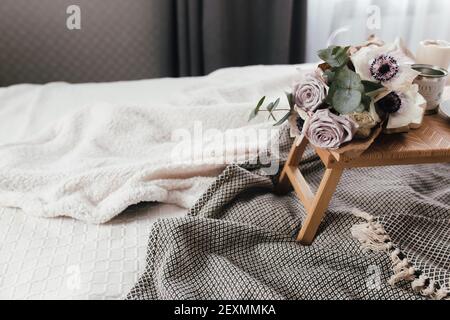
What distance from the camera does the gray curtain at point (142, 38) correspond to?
2.25 meters

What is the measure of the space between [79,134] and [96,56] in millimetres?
1152

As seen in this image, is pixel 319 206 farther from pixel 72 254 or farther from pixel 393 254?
pixel 72 254

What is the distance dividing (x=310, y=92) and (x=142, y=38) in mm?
1770

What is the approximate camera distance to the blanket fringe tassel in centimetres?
81

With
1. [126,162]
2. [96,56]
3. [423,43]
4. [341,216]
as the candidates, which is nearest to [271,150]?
[341,216]

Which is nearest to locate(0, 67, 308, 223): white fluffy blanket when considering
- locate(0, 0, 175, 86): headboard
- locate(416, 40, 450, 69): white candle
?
locate(416, 40, 450, 69): white candle

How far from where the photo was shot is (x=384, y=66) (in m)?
0.85

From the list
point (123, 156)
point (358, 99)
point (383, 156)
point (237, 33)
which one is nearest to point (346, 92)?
point (358, 99)

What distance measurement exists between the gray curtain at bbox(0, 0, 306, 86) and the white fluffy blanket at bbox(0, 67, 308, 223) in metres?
0.80

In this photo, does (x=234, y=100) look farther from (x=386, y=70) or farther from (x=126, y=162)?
(x=386, y=70)

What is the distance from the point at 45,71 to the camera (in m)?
2.34

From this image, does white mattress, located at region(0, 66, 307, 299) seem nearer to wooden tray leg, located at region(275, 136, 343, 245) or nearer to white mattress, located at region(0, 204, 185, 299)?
white mattress, located at region(0, 204, 185, 299)

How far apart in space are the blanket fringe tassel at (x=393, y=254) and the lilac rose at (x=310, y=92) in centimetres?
27

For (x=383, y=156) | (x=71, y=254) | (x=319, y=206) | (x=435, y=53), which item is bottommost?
(x=71, y=254)
